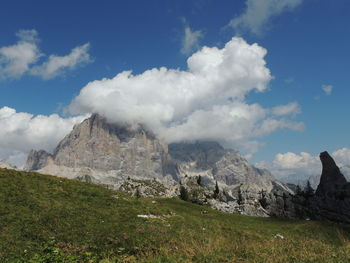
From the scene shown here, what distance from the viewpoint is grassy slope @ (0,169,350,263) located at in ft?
48.4

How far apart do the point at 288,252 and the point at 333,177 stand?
19271cm

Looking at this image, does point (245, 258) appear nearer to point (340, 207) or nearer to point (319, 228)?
point (319, 228)

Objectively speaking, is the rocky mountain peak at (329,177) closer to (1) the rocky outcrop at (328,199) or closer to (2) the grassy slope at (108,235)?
(1) the rocky outcrop at (328,199)

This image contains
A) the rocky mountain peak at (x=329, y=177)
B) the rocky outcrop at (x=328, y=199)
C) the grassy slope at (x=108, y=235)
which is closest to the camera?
the grassy slope at (x=108, y=235)

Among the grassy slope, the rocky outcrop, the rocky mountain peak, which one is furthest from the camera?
the rocky mountain peak

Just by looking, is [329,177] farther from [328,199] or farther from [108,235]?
[108,235]

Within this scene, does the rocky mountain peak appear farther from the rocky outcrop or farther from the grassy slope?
the grassy slope

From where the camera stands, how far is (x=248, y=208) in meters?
120

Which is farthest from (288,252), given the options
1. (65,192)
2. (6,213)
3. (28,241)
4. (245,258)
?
(65,192)

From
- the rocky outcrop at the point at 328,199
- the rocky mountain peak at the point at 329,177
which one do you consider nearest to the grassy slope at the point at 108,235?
the rocky outcrop at the point at 328,199

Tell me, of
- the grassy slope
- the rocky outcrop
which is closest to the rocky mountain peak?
the rocky outcrop

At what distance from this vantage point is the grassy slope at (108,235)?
14.7 meters

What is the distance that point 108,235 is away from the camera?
2495cm

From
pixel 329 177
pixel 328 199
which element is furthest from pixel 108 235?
pixel 329 177
